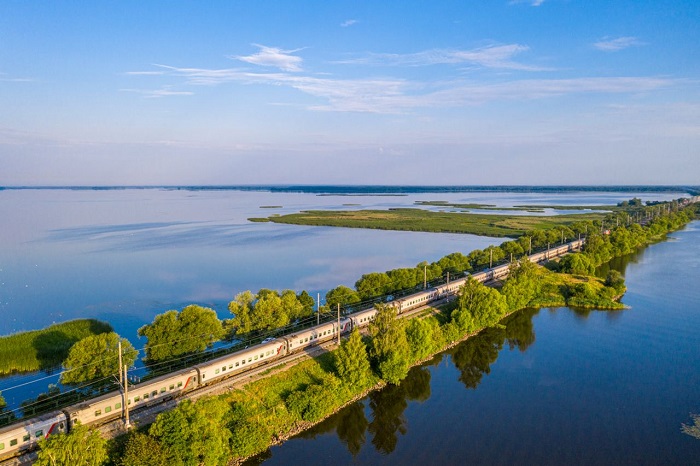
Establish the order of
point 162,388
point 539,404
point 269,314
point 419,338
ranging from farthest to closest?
point 269,314
point 419,338
point 539,404
point 162,388

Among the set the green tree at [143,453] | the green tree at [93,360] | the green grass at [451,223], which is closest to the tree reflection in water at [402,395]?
the green tree at [143,453]

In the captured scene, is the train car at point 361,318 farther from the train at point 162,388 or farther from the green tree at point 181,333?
the green tree at point 181,333

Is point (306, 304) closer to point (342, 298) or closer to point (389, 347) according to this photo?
point (342, 298)

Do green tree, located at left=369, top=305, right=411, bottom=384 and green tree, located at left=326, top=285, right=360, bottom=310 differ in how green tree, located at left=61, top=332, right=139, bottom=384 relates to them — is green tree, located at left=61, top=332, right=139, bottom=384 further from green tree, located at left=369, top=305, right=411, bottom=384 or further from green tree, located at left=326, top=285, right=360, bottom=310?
green tree, located at left=326, top=285, right=360, bottom=310

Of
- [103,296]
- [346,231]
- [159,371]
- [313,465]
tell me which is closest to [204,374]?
[159,371]

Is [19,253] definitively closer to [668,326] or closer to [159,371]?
[159,371]

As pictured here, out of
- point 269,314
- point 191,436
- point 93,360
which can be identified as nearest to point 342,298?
point 269,314

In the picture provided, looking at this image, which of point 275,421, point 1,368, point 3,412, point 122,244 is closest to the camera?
point 3,412
